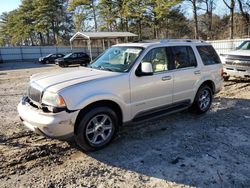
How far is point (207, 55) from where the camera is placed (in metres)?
6.39

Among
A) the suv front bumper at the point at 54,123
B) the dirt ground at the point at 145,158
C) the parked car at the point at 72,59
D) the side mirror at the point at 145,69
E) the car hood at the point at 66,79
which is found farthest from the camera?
the parked car at the point at 72,59

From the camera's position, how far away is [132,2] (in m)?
38.2

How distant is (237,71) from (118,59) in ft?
21.5

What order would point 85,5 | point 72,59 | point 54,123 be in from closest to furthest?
point 54,123 < point 72,59 < point 85,5

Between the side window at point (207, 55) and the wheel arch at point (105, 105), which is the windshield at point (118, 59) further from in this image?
the side window at point (207, 55)

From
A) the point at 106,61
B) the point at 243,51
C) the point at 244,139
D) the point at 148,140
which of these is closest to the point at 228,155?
the point at 244,139

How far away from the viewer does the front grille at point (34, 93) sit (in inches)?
167

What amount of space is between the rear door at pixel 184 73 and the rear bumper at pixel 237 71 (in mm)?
4672

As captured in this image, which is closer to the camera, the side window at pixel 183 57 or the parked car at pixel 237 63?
the side window at pixel 183 57

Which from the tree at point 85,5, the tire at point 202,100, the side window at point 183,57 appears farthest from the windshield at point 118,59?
the tree at point 85,5

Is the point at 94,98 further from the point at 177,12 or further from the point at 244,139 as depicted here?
the point at 177,12

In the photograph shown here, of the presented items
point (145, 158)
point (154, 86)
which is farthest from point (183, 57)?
point (145, 158)

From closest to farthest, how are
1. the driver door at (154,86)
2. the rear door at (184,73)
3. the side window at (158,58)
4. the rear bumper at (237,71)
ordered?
the driver door at (154,86) < the side window at (158,58) < the rear door at (184,73) < the rear bumper at (237,71)

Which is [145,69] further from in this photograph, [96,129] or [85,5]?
[85,5]
